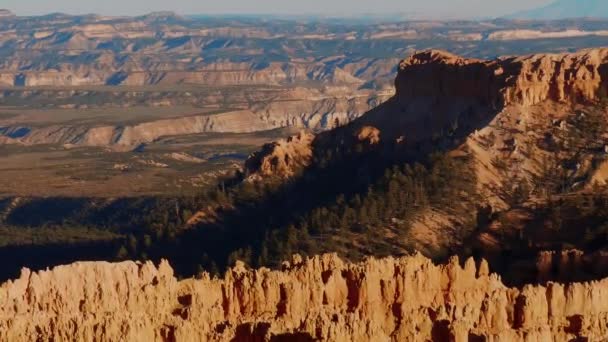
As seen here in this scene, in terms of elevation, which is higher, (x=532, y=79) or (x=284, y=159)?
(x=532, y=79)

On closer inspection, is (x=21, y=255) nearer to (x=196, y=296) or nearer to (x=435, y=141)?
(x=435, y=141)

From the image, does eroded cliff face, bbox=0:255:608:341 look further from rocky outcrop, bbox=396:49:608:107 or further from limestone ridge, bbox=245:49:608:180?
limestone ridge, bbox=245:49:608:180

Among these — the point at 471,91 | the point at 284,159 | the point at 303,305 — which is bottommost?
the point at 284,159

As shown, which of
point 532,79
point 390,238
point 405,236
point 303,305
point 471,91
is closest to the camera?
point 303,305

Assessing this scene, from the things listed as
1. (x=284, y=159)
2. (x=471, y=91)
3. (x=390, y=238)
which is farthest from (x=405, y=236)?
(x=284, y=159)

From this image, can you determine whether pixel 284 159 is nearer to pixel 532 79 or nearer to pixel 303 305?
pixel 532 79

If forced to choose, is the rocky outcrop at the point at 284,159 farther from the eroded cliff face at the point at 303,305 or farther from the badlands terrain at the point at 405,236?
the eroded cliff face at the point at 303,305

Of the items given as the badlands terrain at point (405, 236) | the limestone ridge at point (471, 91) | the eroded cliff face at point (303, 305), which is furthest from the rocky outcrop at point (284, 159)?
the eroded cliff face at point (303, 305)

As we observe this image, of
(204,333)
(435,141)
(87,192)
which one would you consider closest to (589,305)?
(204,333)

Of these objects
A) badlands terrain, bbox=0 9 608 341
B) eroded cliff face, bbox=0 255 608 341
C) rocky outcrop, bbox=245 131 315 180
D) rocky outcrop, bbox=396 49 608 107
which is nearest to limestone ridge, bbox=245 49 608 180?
rocky outcrop, bbox=396 49 608 107
